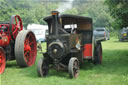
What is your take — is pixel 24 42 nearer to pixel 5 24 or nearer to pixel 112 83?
pixel 5 24

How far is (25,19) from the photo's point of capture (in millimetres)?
38438

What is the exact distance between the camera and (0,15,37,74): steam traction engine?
691 cm

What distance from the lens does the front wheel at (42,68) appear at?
18.0 ft

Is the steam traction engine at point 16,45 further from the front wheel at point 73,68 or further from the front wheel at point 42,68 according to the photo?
the front wheel at point 73,68

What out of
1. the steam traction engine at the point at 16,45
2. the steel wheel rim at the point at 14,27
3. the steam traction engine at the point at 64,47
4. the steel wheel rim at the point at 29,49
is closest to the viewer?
the steam traction engine at the point at 64,47

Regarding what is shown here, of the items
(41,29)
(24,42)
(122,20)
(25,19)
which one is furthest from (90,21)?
(25,19)

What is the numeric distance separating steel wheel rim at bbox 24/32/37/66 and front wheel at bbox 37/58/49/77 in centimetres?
178

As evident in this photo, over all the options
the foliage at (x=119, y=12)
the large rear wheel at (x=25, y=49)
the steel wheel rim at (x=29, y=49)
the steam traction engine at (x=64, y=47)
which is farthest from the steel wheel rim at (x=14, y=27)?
the foliage at (x=119, y=12)

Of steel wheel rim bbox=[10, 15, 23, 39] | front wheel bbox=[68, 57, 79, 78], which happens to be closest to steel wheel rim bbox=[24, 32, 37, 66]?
steel wheel rim bbox=[10, 15, 23, 39]

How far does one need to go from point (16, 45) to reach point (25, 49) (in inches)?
21.0

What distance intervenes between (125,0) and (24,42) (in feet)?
14.2

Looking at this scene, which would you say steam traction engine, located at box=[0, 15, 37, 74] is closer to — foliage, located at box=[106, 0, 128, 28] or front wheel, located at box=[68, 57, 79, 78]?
A: front wheel, located at box=[68, 57, 79, 78]

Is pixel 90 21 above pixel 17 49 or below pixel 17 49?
above

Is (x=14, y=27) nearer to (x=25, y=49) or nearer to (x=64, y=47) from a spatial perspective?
(x=25, y=49)
